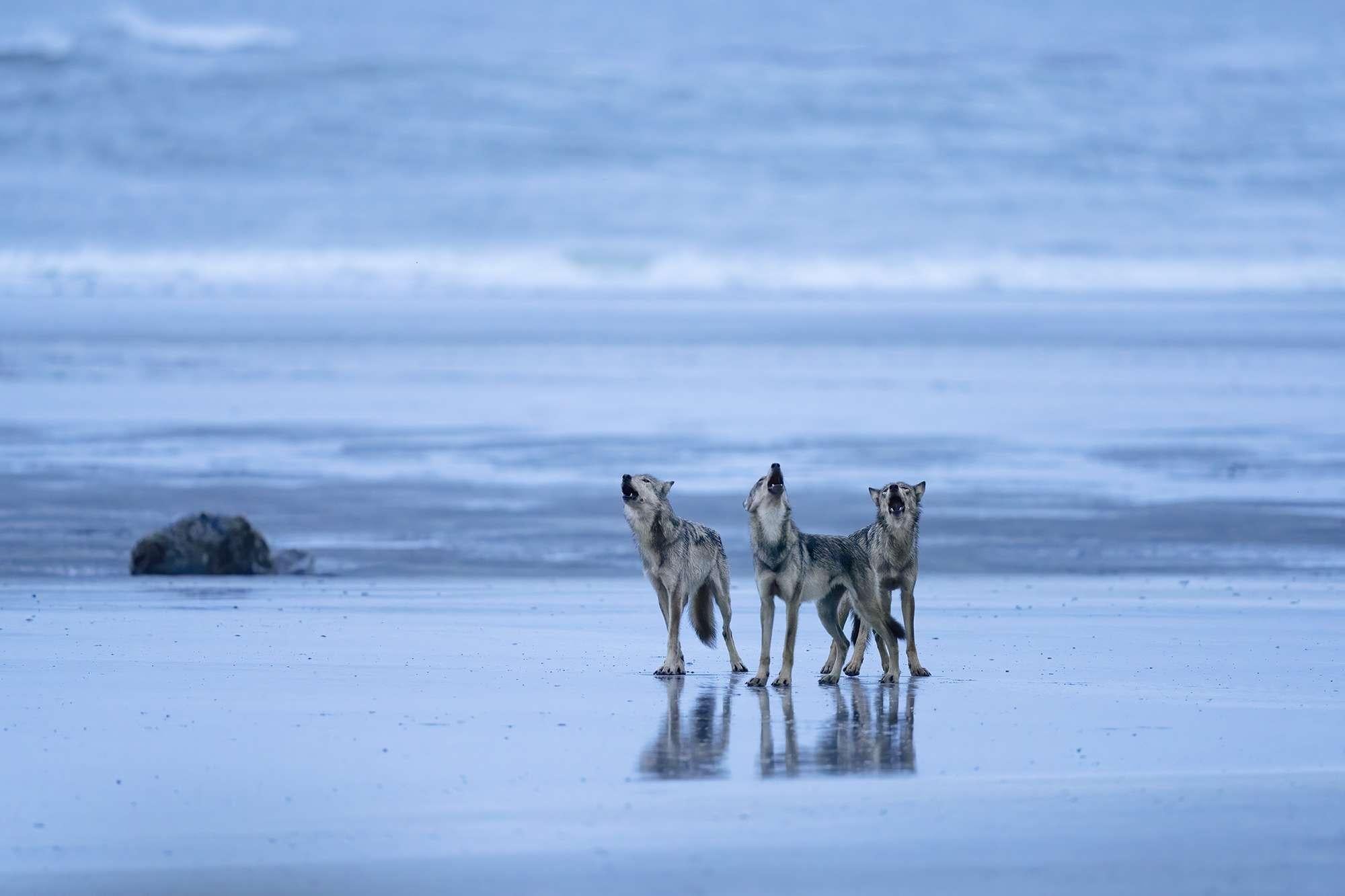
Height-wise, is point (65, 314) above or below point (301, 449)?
above

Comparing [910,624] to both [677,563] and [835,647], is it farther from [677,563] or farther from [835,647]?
[677,563]

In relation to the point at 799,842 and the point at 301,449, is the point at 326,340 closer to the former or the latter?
the point at 301,449

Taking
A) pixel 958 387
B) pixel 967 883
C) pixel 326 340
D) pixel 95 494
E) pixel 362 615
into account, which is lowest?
pixel 967 883

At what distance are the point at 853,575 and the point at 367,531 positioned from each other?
32.8 ft

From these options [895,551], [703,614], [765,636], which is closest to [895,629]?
[895,551]

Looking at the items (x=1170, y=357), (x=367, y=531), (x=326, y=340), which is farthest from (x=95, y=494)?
(x=326, y=340)

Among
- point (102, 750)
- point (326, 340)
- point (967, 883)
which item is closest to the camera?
point (967, 883)

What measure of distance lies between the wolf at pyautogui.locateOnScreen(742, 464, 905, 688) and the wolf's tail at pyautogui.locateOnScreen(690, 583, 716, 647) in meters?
0.64

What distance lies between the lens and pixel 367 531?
65.5 feet

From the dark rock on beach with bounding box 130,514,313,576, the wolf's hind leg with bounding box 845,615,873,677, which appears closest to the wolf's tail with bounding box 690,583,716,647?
the wolf's hind leg with bounding box 845,615,873,677

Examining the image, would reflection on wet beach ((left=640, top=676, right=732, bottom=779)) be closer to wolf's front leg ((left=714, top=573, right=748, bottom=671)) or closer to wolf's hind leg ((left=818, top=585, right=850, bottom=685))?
wolf's hind leg ((left=818, top=585, right=850, bottom=685))

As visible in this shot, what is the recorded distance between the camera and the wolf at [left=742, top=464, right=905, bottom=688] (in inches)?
408

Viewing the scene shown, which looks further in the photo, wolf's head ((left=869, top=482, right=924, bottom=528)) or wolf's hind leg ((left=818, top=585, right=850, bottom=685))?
wolf's head ((left=869, top=482, right=924, bottom=528))

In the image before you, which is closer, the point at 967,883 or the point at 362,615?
the point at 967,883
